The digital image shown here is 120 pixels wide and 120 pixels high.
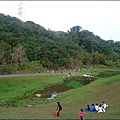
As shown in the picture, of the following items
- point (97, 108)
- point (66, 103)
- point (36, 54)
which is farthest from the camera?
point (36, 54)

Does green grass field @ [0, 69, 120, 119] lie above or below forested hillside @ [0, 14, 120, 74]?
below

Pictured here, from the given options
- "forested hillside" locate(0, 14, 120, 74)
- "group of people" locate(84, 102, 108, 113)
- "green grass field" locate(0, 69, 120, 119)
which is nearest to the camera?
"green grass field" locate(0, 69, 120, 119)

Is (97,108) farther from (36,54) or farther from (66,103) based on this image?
(36,54)

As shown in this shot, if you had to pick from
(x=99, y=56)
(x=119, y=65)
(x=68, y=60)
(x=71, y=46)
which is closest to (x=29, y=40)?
(x=68, y=60)

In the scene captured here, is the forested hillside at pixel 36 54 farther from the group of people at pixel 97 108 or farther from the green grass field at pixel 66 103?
the group of people at pixel 97 108

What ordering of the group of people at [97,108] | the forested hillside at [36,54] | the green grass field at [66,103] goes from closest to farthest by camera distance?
the green grass field at [66,103] < the group of people at [97,108] < the forested hillside at [36,54]

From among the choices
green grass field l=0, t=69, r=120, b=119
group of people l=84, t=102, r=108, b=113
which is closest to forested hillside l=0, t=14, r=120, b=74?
green grass field l=0, t=69, r=120, b=119

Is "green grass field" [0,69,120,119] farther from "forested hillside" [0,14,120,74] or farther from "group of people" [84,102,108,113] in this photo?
"forested hillside" [0,14,120,74]

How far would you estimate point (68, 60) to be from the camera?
82750 millimetres

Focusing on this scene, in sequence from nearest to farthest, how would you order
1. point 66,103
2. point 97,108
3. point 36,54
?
point 97,108 → point 66,103 → point 36,54

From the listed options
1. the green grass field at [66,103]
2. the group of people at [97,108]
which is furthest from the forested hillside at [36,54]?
the group of people at [97,108]

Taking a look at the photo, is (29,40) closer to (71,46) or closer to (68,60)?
(68,60)

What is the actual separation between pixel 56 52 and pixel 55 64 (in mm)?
6612

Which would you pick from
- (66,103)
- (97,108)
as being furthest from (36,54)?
(97,108)
